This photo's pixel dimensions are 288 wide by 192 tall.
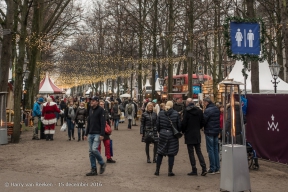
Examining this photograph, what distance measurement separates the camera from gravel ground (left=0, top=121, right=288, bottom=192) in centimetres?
895

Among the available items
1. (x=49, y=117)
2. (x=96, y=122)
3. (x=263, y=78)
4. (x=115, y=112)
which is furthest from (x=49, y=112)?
(x=263, y=78)

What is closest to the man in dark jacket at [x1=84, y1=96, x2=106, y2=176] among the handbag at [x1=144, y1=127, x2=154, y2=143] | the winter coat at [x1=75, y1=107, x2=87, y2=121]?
the handbag at [x1=144, y1=127, x2=154, y2=143]

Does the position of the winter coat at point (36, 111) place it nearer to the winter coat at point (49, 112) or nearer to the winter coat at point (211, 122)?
the winter coat at point (49, 112)

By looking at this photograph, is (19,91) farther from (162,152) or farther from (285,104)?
(285,104)

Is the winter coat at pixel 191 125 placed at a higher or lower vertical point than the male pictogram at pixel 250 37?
lower

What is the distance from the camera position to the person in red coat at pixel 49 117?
62.2 feet

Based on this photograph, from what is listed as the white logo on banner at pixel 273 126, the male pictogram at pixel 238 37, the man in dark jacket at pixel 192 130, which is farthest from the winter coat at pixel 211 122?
the white logo on banner at pixel 273 126

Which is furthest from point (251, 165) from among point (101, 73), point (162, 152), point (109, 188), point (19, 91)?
point (101, 73)

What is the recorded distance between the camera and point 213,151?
1063 cm

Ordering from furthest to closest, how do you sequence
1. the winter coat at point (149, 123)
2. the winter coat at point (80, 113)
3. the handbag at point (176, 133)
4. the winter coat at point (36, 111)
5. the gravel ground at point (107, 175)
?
1. the winter coat at point (36, 111)
2. the winter coat at point (80, 113)
3. the winter coat at point (149, 123)
4. the handbag at point (176, 133)
5. the gravel ground at point (107, 175)

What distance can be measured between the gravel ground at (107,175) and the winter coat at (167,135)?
619 mm

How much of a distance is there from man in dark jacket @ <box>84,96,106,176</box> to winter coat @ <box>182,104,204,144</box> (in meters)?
1.91

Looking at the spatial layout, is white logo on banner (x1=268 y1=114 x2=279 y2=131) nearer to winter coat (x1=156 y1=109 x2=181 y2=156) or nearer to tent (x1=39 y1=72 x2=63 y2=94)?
winter coat (x1=156 y1=109 x2=181 y2=156)

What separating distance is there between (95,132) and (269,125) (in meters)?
5.21
